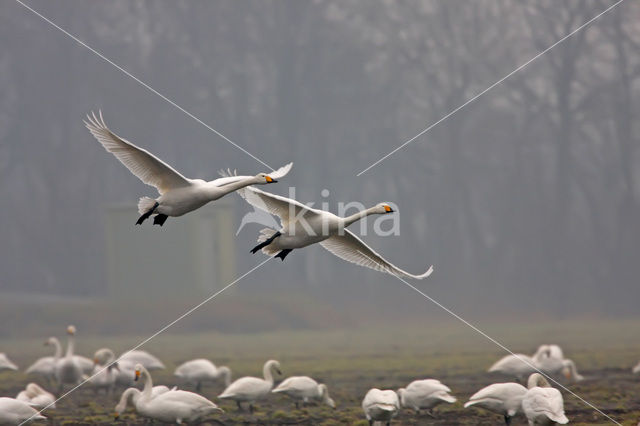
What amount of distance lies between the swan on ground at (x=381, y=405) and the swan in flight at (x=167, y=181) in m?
3.20

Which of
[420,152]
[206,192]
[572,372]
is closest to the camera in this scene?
[206,192]

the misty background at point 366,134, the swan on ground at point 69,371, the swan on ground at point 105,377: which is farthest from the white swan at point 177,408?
the misty background at point 366,134

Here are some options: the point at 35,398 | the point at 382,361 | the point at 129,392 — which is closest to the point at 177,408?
the point at 129,392

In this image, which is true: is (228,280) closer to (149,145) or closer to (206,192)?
(149,145)

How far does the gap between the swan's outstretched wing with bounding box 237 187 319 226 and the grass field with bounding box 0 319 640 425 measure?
353cm

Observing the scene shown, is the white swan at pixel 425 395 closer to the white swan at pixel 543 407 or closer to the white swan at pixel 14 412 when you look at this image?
the white swan at pixel 543 407

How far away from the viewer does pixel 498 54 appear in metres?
46.0

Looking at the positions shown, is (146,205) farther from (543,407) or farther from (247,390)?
(543,407)

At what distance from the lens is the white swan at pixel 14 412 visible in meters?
13.1

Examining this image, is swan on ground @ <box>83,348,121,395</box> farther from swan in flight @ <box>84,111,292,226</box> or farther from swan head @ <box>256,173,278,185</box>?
swan head @ <box>256,173,278,185</box>

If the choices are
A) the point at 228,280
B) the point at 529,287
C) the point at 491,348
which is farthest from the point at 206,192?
the point at 529,287

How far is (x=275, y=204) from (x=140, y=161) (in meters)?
1.87

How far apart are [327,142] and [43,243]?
1397cm

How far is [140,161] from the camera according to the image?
1265 cm
